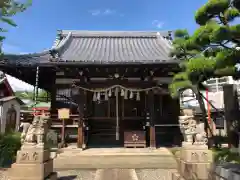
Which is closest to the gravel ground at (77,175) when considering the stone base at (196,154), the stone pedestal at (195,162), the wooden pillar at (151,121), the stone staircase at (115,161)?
A: the stone staircase at (115,161)

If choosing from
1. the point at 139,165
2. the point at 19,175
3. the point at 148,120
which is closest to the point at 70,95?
the point at 148,120

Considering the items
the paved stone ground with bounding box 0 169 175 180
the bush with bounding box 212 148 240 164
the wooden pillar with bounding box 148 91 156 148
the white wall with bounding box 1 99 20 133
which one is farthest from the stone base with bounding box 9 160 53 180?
the white wall with bounding box 1 99 20 133

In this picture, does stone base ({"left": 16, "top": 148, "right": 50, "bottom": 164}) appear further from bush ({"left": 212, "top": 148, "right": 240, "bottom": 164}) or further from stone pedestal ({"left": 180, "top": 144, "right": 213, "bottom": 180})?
bush ({"left": 212, "top": 148, "right": 240, "bottom": 164})

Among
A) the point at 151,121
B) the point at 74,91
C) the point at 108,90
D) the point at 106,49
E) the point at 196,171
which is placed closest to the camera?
the point at 196,171

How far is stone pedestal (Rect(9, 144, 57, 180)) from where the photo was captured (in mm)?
4898

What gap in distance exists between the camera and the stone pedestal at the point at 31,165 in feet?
16.1

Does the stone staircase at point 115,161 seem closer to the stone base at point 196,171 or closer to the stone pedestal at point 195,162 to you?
the stone pedestal at point 195,162

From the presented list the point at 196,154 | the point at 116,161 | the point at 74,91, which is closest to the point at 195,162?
A: the point at 196,154

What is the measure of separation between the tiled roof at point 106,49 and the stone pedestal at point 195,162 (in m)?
4.45

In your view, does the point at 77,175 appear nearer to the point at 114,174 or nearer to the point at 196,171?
the point at 114,174

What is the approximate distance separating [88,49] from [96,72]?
2.55 meters

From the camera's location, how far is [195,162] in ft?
15.8

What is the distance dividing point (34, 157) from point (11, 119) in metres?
7.29

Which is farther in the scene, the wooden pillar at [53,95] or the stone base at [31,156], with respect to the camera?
the wooden pillar at [53,95]
